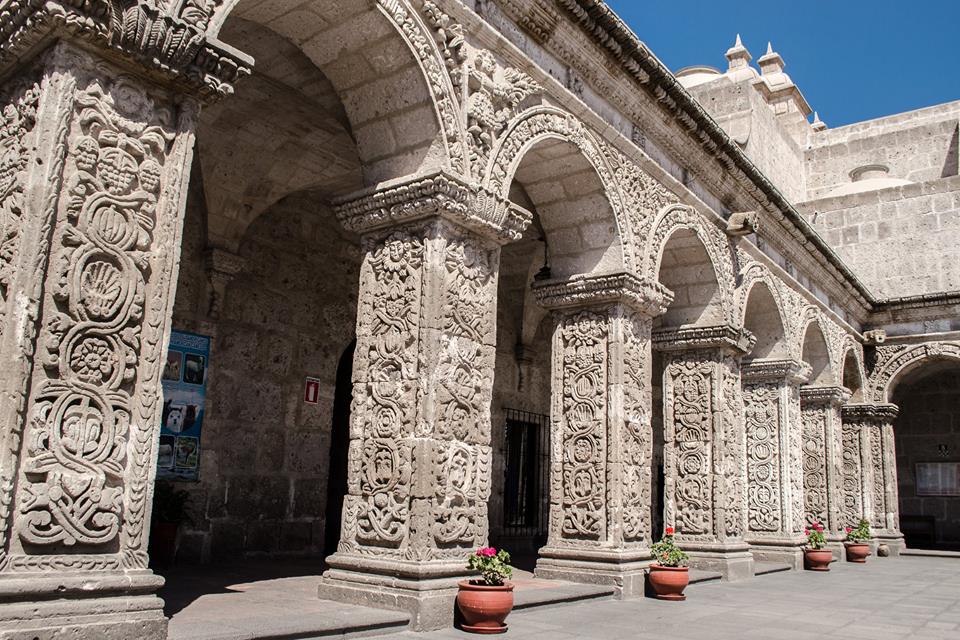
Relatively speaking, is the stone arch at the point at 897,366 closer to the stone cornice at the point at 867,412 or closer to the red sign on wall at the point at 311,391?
the stone cornice at the point at 867,412

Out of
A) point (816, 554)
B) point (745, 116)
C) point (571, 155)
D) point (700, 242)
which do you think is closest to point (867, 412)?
point (816, 554)

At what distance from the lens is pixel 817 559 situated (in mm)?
11000

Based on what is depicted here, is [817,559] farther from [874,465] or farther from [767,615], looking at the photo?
[874,465]

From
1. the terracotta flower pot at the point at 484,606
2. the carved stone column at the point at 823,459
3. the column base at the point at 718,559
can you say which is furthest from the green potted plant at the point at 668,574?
the carved stone column at the point at 823,459

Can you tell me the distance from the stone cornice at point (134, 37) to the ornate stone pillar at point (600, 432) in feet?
14.2

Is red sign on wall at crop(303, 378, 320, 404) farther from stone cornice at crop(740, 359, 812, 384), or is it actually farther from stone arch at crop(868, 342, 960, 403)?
stone arch at crop(868, 342, 960, 403)

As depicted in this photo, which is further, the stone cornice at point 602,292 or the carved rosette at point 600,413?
the stone cornice at point 602,292

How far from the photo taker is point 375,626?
15.4ft

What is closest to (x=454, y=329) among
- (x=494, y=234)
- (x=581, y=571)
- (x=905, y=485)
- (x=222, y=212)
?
(x=494, y=234)

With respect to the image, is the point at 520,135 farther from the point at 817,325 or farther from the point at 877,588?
the point at 817,325

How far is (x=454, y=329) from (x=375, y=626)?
1.90 metres

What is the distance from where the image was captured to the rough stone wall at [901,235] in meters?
15.9

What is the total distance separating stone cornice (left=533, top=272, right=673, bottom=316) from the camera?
7.46m

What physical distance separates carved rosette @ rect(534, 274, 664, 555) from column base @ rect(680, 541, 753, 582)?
1779mm
